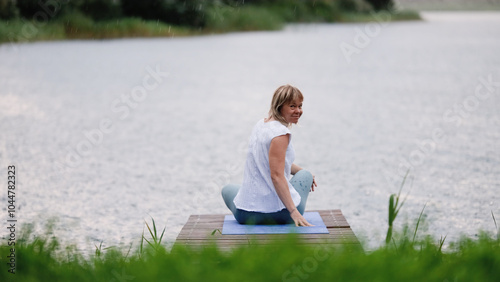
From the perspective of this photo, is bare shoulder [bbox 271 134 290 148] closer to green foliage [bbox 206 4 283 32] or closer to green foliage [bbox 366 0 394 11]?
green foliage [bbox 206 4 283 32]

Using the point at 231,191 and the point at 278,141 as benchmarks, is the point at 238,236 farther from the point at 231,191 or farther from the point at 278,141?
the point at 231,191

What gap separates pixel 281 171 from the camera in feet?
13.5

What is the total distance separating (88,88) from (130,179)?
823 centimetres

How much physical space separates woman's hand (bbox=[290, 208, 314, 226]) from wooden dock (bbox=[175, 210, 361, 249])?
135 millimetres

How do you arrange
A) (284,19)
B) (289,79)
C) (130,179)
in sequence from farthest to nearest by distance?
(284,19)
(289,79)
(130,179)

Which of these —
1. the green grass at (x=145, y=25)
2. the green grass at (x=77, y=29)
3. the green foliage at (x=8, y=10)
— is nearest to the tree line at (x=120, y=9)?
the green foliage at (x=8, y=10)

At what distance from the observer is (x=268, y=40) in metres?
31.8

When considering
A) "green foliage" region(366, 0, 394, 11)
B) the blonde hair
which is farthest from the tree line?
"green foliage" region(366, 0, 394, 11)

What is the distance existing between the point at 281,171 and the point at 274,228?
340 mm

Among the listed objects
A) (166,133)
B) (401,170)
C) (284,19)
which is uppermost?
(401,170)

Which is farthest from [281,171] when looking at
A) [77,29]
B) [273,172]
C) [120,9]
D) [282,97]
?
[120,9]

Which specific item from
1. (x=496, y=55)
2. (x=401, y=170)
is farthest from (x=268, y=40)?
(x=401, y=170)

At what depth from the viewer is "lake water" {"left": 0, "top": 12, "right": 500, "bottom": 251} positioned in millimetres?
Result: 6180

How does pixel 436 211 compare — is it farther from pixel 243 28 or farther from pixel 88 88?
pixel 243 28
